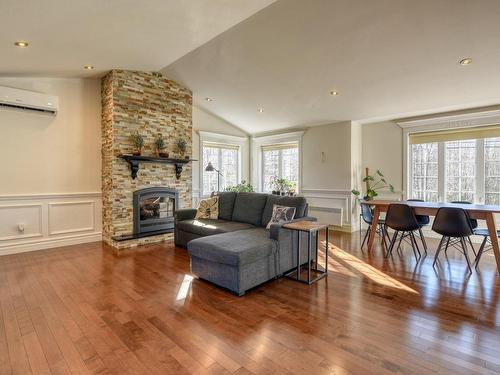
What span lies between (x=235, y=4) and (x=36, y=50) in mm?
2572

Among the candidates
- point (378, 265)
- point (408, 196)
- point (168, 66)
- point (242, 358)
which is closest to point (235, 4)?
point (168, 66)

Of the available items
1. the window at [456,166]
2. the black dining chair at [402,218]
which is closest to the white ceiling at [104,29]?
the black dining chair at [402,218]

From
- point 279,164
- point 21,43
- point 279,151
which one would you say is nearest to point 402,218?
point 279,164

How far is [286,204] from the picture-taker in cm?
403

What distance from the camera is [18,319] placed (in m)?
2.38

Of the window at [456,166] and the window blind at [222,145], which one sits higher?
the window blind at [222,145]

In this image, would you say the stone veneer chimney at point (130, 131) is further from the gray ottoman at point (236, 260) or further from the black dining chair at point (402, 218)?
the black dining chair at point (402, 218)

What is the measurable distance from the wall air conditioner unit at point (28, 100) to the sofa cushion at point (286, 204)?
388 cm

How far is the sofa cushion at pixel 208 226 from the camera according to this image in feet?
13.5

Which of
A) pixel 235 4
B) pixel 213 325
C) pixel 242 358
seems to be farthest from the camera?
pixel 235 4

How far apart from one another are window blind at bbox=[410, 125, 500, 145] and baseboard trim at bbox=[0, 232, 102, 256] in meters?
6.58

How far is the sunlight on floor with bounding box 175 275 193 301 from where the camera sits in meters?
2.80

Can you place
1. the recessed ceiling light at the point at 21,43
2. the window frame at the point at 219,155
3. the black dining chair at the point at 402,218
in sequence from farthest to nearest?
the window frame at the point at 219,155
the black dining chair at the point at 402,218
the recessed ceiling light at the point at 21,43

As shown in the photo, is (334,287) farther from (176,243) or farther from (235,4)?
(235,4)
